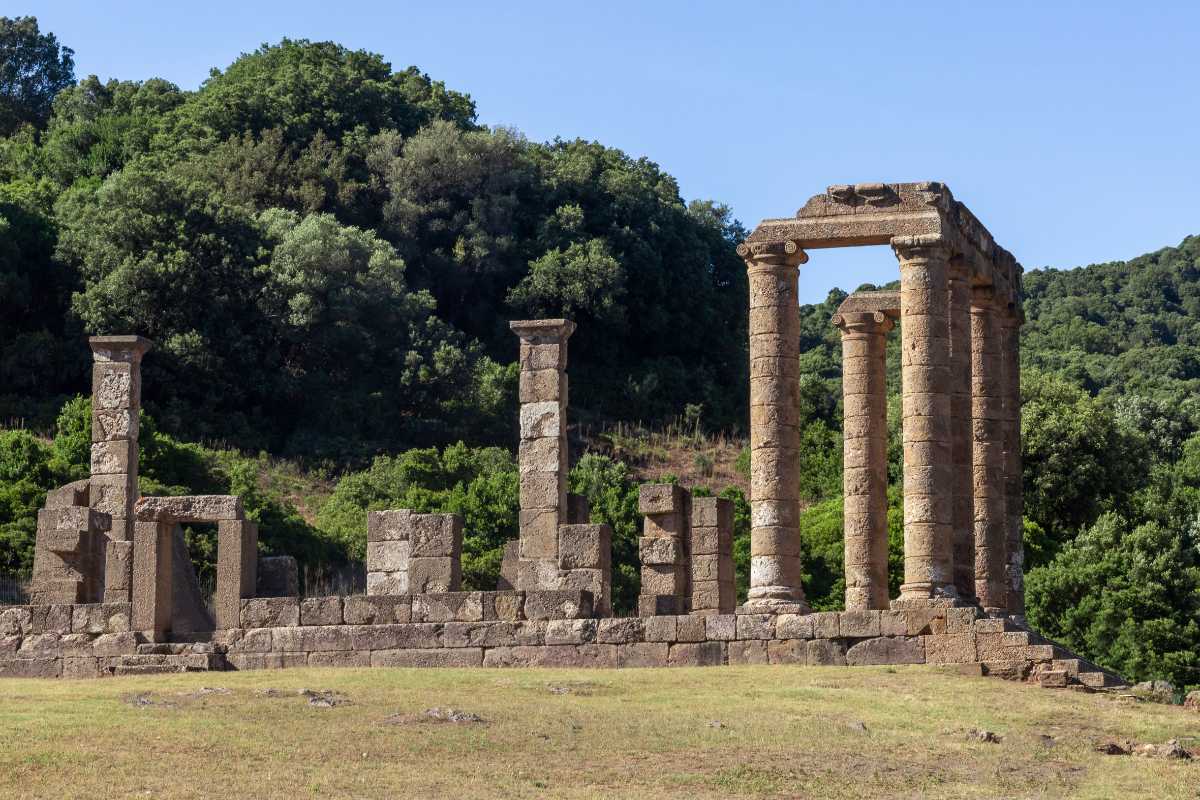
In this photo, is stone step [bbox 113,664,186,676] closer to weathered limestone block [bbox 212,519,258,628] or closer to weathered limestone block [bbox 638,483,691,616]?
weathered limestone block [bbox 212,519,258,628]

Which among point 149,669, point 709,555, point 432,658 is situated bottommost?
point 149,669

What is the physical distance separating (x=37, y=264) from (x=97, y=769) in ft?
170

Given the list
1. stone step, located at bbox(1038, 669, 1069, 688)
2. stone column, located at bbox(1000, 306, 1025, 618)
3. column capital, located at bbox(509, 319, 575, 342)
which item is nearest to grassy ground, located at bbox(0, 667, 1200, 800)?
stone step, located at bbox(1038, 669, 1069, 688)

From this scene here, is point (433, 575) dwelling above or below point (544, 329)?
below

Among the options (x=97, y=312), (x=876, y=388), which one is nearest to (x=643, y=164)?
(x=97, y=312)

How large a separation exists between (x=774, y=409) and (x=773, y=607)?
363 centimetres

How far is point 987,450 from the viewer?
145ft

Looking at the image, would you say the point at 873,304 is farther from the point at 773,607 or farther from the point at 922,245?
the point at 773,607

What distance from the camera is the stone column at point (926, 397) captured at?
40.2 m

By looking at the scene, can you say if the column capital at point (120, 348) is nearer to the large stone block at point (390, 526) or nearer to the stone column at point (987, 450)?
the large stone block at point (390, 526)

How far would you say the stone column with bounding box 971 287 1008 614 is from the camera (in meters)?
44.0

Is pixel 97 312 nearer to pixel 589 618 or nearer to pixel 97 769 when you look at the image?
pixel 589 618

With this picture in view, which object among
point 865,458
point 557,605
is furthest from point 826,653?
point 865,458

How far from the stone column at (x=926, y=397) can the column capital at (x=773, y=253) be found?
1.73 m
